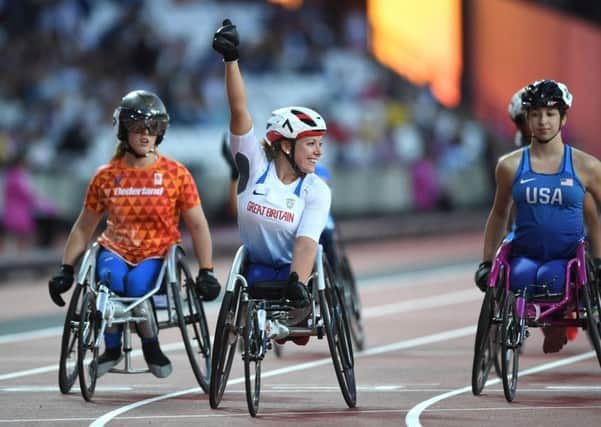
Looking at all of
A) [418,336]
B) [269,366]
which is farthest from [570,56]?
[269,366]

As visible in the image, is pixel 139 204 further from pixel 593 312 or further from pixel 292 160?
pixel 593 312

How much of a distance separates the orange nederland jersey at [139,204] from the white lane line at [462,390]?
80.6 inches

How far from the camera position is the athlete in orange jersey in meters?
11.1

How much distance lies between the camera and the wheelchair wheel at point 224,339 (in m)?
10.1

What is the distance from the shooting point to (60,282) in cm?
1112

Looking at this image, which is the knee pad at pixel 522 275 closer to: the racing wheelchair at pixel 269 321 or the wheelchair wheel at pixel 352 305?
the racing wheelchair at pixel 269 321

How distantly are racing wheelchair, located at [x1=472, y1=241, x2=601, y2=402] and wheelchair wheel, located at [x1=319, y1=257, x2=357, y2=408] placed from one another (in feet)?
2.90

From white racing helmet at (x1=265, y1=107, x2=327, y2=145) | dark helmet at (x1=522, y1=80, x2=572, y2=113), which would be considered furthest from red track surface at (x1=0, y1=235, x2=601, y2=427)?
dark helmet at (x1=522, y1=80, x2=572, y2=113)

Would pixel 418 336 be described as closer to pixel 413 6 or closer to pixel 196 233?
pixel 196 233

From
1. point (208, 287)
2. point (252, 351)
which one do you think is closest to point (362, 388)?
point (208, 287)

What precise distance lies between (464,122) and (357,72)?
311 centimetres

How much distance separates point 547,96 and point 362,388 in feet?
7.77

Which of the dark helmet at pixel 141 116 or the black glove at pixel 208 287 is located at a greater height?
the dark helmet at pixel 141 116

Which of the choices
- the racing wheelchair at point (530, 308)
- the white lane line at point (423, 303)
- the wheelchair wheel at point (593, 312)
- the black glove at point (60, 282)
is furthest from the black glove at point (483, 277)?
the white lane line at point (423, 303)
